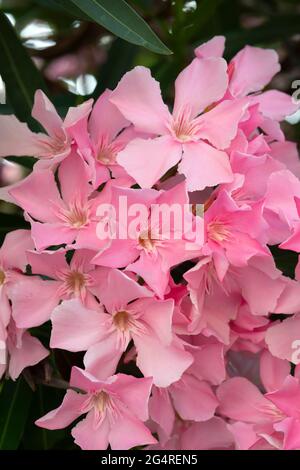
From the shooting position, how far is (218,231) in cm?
90

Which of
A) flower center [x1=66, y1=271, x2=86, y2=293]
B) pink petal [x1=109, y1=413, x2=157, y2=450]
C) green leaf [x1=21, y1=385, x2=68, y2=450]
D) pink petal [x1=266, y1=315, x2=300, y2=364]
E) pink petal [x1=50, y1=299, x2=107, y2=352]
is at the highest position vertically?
flower center [x1=66, y1=271, x2=86, y2=293]

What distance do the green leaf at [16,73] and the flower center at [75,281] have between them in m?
0.31

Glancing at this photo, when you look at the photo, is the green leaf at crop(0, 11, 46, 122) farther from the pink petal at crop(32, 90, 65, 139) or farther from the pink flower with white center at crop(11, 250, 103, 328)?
the pink flower with white center at crop(11, 250, 103, 328)

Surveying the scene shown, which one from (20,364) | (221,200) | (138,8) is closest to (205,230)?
(221,200)

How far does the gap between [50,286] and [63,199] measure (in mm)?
97

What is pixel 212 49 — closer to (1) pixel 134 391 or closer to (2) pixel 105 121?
(2) pixel 105 121

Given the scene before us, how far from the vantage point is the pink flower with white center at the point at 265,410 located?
0.94 metres

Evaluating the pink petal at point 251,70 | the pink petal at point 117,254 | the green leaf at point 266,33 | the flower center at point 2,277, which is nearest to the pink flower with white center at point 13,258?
the flower center at point 2,277

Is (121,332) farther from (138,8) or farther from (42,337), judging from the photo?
(138,8)

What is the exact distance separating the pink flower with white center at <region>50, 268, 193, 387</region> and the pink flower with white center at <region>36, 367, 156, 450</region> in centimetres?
2

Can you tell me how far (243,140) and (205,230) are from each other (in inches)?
4.8

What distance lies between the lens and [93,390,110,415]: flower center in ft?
3.11

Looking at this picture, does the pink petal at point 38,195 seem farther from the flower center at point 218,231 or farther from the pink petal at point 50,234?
the flower center at point 218,231

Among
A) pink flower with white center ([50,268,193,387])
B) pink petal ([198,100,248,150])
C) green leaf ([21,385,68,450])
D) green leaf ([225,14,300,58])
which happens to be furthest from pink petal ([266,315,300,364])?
green leaf ([225,14,300,58])
